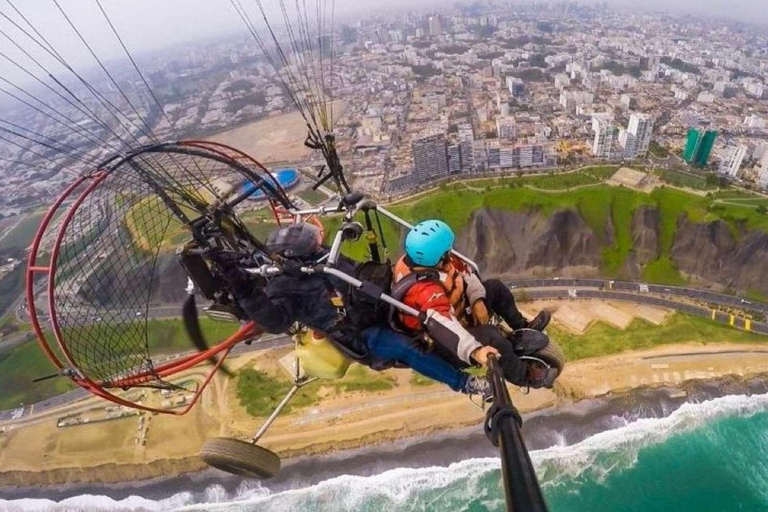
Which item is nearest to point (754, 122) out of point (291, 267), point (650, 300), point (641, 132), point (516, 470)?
point (641, 132)

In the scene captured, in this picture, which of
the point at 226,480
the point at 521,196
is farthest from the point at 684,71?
the point at 226,480

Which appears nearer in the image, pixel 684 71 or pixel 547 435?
pixel 547 435

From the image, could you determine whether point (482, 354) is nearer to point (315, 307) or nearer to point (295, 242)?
point (315, 307)

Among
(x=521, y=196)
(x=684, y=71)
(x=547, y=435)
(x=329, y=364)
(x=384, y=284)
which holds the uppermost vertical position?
(x=384, y=284)

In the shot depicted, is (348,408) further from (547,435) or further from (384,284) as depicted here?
(384,284)

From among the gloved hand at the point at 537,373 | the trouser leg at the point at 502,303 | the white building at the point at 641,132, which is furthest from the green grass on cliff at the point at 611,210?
the gloved hand at the point at 537,373

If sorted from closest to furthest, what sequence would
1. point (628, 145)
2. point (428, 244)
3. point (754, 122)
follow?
point (428, 244)
point (628, 145)
point (754, 122)
